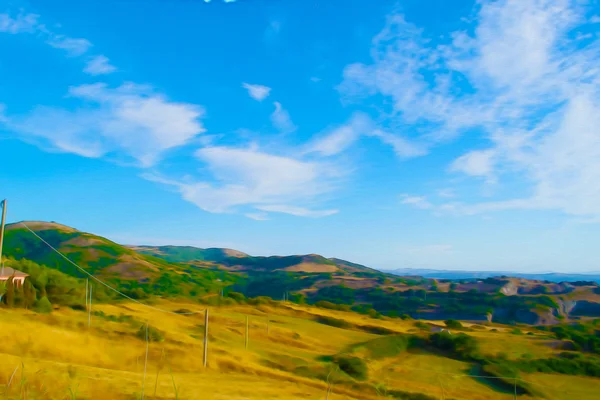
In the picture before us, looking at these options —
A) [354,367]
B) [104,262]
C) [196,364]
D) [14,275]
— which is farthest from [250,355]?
[104,262]

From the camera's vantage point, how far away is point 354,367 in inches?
1342

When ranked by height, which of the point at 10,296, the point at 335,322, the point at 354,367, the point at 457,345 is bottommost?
the point at 335,322

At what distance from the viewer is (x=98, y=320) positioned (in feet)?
119

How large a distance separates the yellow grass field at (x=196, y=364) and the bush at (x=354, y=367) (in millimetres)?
831

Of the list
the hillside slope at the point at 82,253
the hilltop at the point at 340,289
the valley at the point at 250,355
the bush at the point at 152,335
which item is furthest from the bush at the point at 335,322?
the hillside slope at the point at 82,253

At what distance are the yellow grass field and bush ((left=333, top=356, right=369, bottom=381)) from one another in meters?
0.83

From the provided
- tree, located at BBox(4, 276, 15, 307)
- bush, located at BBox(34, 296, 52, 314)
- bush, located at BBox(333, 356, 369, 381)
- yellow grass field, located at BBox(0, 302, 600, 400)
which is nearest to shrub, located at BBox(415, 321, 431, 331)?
yellow grass field, located at BBox(0, 302, 600, 400)

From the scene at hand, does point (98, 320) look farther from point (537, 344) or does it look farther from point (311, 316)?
point (537, 344)

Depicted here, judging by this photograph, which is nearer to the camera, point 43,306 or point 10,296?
point 43,306

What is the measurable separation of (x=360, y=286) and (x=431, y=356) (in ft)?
335

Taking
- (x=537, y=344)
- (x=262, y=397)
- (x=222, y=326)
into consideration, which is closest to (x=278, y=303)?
(x=222, y=326)

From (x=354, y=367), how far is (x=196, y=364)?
12.7 metres

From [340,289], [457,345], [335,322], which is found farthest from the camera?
[340,289]

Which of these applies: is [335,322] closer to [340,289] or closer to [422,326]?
[422,326]
